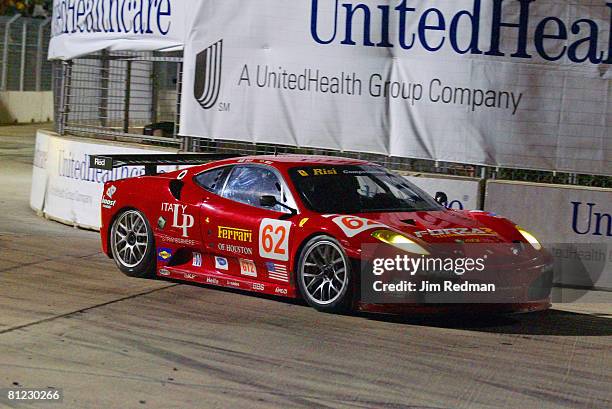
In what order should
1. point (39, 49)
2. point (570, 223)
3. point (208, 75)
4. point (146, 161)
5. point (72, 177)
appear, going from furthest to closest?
1. point (39, 49)
2. point (72, 177)
3. point (208, 75)
4. point (146, 161)
5. point (570, 223)

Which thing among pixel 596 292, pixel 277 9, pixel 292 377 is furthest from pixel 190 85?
pixel 292 377

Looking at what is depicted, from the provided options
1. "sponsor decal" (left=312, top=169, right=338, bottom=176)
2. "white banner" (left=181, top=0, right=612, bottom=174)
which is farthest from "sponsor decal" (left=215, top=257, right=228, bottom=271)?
"white banner" (left=181, top=0, right=612, bottom=174)

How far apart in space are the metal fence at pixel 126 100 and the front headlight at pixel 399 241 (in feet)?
15.5

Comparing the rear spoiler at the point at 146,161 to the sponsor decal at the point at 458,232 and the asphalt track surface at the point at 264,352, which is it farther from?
the sponsor decal at the point at 458,232

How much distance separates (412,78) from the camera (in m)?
11.8

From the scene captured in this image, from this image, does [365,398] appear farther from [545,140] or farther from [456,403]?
[545,140]

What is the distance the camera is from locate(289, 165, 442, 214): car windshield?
368 inches

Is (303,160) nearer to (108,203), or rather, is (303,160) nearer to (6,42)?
(108,203)

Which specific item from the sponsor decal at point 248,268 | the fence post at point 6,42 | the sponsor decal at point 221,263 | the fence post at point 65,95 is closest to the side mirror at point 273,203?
the sponsor decal at point 248,268

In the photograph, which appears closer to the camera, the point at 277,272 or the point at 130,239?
the point at 277,272

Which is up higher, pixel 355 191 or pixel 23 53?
pixel 23 53

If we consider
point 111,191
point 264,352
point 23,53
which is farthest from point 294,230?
point 23,53

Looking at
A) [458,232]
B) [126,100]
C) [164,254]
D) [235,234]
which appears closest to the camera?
[458,232]

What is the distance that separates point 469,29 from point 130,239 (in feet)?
13.0
